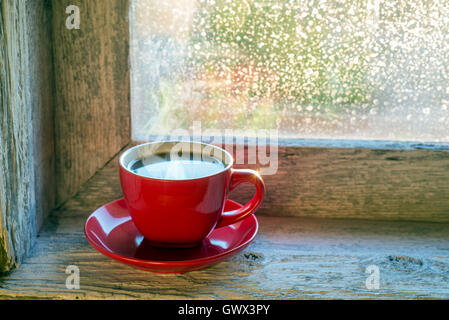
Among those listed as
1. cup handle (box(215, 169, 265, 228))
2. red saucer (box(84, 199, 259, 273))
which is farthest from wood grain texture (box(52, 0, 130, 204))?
cup handle (box(215, 169, 265, 228))

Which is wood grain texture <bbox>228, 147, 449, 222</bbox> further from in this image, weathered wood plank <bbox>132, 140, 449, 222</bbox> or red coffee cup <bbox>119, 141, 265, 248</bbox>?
red coffee cup <bbox>119, 141, 265, 248</bbox>

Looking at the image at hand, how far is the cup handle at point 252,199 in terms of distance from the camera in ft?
2.21

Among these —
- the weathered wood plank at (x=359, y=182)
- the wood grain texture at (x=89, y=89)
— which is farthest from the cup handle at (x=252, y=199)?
the wood grain texture at (x=89, y=89)

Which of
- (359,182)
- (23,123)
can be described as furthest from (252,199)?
(23,123)

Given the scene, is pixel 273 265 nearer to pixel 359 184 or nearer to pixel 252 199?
pixel 252 199

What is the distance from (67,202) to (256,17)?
453mm

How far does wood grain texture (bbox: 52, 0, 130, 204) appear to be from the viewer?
74cm

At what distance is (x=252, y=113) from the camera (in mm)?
825

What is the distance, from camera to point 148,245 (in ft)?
2.23

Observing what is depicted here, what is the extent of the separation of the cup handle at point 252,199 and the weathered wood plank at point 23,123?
0.92 ft

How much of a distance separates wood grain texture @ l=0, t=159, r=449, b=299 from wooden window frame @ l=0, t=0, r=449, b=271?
0.03 m

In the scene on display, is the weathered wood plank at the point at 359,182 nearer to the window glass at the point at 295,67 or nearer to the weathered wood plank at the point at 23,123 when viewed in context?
the window glass at the point at 295,67

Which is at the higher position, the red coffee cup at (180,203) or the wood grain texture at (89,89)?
the wood grain texture at (89,89)

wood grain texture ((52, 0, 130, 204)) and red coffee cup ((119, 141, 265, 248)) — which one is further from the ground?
wood grain texture ((52, 0, 130, 204))
